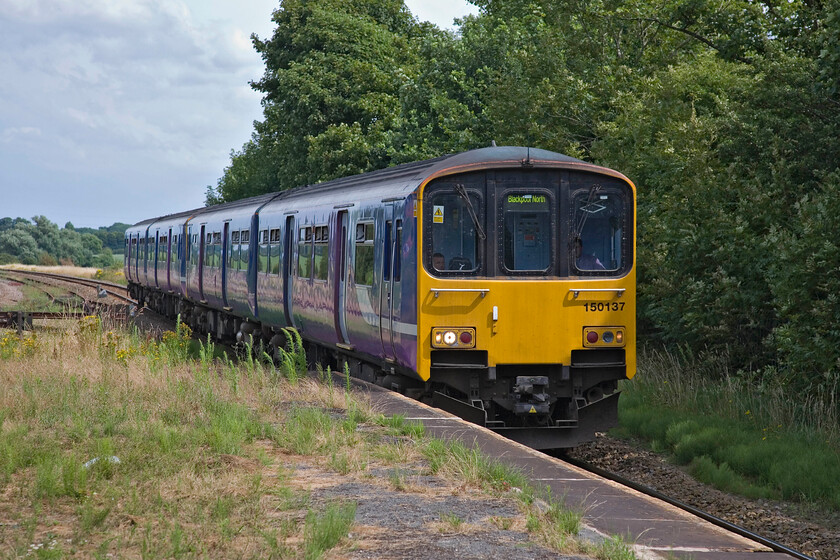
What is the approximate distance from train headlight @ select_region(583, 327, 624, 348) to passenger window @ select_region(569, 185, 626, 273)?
2.01 feet

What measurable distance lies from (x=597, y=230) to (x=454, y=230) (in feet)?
4.99

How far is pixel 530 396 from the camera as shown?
35.8 ft

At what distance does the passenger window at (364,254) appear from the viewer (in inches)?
496

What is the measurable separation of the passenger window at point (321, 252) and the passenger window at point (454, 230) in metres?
4.15

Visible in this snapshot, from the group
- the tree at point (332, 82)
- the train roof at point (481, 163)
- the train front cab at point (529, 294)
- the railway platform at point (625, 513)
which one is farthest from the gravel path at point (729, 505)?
the tree at point (332, 82)

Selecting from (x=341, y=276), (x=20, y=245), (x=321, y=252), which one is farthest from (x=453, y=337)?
(x=20, y=245)

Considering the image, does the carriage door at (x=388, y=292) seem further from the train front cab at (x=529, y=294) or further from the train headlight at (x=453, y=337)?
the train headlight at (x=453, y=337)

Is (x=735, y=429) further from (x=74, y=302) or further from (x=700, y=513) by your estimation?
(x=74, y=302)

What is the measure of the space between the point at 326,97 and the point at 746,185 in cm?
3099

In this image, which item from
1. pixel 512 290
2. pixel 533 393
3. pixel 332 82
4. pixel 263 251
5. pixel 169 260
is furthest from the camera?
pixel 332 82

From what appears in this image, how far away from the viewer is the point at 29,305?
109ft

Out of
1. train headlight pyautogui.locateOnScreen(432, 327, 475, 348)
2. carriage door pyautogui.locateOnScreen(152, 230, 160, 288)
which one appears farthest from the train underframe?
carriage door pyautogui.locateOnScreen(152, 230, 160, 288)

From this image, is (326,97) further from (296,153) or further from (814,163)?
(814,163)

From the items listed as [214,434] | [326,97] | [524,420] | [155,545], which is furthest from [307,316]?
[326,97]
